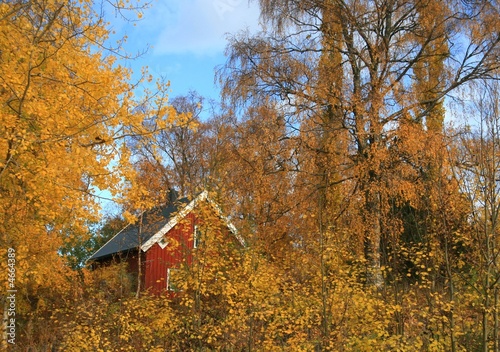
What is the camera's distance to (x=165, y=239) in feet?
31.3

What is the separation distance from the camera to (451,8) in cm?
1384

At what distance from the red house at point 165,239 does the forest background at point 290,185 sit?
1.48 ft

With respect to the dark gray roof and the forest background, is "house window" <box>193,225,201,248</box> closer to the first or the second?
the forest background

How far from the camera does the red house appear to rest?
29.9 ft

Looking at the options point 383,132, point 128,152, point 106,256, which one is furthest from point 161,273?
point 128,152

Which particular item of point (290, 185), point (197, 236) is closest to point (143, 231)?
point (290, 185)

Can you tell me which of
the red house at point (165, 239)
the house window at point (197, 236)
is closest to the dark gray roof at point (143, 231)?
the red house at point (165, 239)

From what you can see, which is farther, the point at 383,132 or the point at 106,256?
the point at 106,256

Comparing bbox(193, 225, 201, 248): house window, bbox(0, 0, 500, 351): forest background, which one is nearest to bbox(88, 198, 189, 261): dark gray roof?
bbox(0, 0, 500, 351): forest background

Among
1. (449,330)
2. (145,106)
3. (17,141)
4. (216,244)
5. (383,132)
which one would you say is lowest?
(449,330)

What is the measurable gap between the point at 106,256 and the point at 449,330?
15.5 meters

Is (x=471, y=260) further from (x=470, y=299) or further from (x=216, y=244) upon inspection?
(x=216, y=244)

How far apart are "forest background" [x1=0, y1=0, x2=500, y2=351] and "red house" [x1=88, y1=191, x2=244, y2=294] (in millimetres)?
451

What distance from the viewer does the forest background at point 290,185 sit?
20.5 ft
